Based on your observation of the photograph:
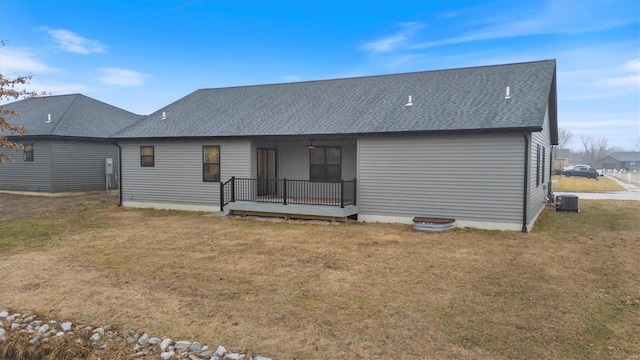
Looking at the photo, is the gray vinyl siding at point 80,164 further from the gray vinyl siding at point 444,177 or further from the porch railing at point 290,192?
the gray vinyl siding at point 444,177

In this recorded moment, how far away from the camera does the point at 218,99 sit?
16.8 m

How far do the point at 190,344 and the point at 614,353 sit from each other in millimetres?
4222

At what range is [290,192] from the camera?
1433cm

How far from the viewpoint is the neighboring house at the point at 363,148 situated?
10.3 meters

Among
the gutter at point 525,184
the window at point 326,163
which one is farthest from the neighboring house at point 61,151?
the gutter at point 525,184

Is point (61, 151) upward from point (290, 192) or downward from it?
upward

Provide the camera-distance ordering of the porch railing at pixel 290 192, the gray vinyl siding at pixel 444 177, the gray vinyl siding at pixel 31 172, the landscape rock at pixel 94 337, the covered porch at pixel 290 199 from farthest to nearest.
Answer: the gray vinyl siding at pixel 31 172, the porch railing at pixel 290 192, the covered porch at pixel 290 199, the gray vinyl siding at pixel 444 177, the landscape rock at pixel 94 337

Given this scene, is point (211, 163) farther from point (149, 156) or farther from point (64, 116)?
point (64, 116)

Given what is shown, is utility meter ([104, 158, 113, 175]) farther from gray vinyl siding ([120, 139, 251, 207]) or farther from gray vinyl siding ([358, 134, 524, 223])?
gray vinyl siding ([358, 134, 524, 223])

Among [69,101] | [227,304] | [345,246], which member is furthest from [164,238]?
[69,101]

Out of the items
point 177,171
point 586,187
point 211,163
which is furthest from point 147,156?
point 586,187

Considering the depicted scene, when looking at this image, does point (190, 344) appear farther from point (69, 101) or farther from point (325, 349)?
point (69, 101)

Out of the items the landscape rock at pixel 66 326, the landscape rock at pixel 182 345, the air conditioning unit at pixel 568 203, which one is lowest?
the landscape rock at pixel 66 326

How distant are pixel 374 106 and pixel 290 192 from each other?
432 centimetres
